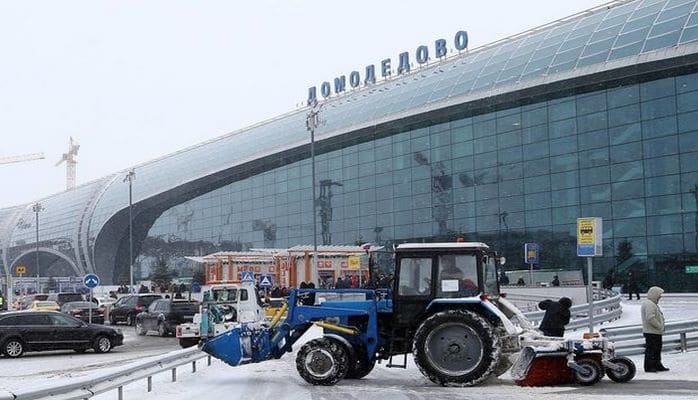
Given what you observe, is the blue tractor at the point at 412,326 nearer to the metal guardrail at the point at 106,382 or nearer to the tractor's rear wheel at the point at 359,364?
the tractor's rear wheel at the point at 359,364

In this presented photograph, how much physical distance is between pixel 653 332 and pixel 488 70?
4383 cm

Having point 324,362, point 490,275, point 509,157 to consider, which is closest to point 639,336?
point 490,275

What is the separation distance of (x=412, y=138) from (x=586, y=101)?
48.5ft

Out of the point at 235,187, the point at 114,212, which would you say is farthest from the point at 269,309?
the point at 114,212

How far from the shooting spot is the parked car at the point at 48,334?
2169 centimetres

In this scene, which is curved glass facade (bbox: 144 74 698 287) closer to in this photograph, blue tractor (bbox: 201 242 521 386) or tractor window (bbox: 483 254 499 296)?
tractor window (bbox: 483 254 499 296)

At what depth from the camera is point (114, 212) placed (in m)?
91.8

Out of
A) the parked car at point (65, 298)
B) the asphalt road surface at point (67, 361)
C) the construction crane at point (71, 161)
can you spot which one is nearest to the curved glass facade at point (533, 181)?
the parked car at point (65, 298)

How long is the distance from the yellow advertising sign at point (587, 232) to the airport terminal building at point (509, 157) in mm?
30040

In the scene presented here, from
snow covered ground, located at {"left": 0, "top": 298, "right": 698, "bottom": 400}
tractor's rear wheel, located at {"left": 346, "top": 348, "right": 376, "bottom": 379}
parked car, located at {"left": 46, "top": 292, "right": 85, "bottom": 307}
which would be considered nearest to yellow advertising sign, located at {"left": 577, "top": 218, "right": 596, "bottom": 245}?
snow covered ground, located at {"left": 0, "top": 298, "right": 698, "bottom": 400}

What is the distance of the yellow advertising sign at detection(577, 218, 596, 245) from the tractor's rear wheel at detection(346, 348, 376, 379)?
13.6 ft

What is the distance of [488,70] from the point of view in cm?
5541

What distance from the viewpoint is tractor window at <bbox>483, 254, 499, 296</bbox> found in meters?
13.0

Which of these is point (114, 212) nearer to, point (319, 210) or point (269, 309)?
point (319, 210)
